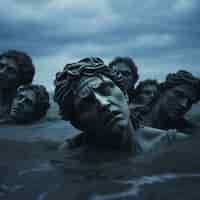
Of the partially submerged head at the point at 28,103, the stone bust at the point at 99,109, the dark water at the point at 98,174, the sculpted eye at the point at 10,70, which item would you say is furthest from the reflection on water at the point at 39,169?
the sculpted eye at the point at 10,70

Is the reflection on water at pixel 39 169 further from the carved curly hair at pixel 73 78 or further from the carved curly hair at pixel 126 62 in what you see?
the carved curly hair at pixel 126 62

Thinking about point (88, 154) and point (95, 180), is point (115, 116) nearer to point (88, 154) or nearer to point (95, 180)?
point (88, 154)

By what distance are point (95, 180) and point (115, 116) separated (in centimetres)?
89

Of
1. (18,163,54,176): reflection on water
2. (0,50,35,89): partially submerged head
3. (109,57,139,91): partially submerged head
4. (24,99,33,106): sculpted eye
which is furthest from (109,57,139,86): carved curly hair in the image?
(18,163,54,176): reflection on water

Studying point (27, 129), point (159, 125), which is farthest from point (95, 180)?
point (27, 129)

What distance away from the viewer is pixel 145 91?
290 inches

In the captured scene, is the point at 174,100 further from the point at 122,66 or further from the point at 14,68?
the point at 14,68

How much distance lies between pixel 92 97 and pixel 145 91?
3582mm

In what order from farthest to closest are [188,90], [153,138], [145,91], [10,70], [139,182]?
[10,70] → [145,91] → [188,90] → [153,138] → [139,182]

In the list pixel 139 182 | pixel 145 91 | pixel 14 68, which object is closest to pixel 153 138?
pixel 139 182

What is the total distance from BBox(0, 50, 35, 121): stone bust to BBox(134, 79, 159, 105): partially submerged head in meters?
2.48

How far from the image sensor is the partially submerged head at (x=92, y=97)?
3.80 m

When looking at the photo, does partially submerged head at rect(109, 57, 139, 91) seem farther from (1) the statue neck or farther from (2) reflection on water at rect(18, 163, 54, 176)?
(2) reflection on water at rect(18, 163, 54, 176)

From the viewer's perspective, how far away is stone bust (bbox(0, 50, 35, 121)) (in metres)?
8.31
